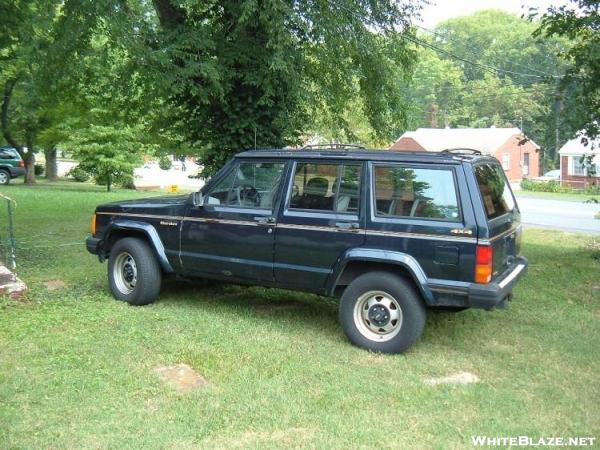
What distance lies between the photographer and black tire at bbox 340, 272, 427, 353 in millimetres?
5254

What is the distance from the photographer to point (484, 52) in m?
81.1

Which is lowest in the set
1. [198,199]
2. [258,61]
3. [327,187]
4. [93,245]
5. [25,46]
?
[93,245]

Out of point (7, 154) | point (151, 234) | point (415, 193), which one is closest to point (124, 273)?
point (151, 234)

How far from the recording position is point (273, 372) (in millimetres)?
4855

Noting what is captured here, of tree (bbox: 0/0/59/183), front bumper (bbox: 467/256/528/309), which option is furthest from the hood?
tree (bbox: 0/0/59/183)

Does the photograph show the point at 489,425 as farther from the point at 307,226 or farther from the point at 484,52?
the point at 484,52

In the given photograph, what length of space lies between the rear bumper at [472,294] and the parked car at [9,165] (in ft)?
93.4

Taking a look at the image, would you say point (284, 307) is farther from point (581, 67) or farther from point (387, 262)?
point (581, 67)

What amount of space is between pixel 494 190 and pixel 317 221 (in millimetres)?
1666

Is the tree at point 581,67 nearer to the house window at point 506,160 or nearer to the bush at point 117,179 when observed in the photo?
the bush at point 117,179

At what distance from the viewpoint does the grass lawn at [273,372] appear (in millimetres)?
3906

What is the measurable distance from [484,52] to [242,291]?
81.3 meters

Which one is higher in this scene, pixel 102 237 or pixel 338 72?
pixel 338 72

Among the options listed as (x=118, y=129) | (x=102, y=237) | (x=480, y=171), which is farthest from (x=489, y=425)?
(x=118, y=129)
